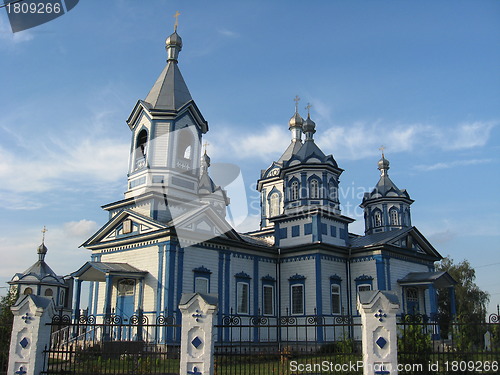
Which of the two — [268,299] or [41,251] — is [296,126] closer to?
[268,299]

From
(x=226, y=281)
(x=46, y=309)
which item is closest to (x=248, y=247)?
(x=226, y=281)

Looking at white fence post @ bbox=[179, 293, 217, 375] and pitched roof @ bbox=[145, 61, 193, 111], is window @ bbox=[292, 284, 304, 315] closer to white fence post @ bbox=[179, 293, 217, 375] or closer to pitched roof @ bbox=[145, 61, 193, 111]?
pitched roof @ bbox=[145, 61, 193, 111]

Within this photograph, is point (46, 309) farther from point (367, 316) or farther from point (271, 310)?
point (271, 310)

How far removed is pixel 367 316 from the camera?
9.02 m

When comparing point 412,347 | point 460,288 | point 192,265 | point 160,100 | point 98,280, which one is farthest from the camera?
point 460,288

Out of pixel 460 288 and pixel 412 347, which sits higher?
pixel 460 288

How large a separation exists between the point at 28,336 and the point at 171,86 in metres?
16.3

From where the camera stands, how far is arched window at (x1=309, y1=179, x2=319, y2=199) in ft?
83.0

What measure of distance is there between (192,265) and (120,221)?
4.24m

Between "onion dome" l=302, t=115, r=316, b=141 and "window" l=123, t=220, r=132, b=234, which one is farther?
"onion dome" l=302, t=115, r=316, b=141

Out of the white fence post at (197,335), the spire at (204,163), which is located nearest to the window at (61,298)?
the spire at (204,163)

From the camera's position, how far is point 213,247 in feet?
70.4

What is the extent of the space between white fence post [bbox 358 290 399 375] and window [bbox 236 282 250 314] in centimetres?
1359

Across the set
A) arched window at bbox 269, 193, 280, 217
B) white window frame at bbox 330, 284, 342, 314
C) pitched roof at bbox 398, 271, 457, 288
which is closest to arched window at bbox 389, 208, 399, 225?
pitched roof at bbox 398, 271, 457, 288
